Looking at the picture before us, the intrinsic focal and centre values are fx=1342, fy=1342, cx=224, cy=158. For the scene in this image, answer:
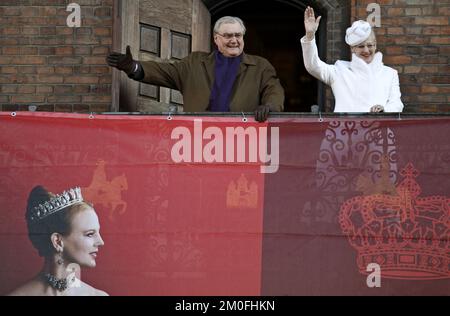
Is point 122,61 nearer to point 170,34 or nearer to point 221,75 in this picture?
point 221,75

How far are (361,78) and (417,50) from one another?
1.26m

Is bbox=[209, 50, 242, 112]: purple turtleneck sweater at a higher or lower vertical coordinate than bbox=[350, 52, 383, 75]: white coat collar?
lower

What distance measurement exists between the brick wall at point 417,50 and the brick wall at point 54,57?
7.43 feet

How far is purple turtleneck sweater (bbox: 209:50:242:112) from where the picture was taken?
1012 cm

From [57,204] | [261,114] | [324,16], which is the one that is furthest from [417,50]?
[57,204]

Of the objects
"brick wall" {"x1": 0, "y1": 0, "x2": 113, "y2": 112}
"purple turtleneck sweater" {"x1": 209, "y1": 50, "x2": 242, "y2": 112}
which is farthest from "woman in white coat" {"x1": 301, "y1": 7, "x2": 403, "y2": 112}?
"brick wall" {"x1": 0, "y1": 0, "x2": 113, "y2": 112}

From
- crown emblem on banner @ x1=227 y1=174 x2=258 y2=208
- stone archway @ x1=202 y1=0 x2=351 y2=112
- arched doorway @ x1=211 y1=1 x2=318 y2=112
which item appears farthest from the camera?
arched doorway @ x1=211 y1=1 x2=318 y2=112

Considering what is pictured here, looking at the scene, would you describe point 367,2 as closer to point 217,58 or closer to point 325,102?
point 325,102

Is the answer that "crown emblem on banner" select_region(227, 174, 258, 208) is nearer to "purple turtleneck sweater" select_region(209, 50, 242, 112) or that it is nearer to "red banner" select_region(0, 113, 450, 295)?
"red banner" select_region(0, 113, 450, 295)

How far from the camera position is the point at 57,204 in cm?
934

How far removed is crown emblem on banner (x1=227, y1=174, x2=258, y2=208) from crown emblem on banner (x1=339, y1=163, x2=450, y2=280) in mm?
616

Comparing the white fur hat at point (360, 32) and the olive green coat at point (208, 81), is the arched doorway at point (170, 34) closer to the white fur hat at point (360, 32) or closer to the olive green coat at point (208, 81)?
the olive green coat at point (208, 81)

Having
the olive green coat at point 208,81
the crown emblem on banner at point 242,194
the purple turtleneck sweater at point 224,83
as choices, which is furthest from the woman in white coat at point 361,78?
the crown emblem on banner at point 242,194

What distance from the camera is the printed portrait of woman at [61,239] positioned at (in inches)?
364
